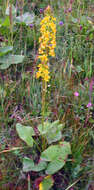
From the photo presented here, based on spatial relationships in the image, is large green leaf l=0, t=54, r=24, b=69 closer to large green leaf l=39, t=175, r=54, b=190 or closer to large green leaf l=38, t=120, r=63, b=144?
large green leaf l=38, t=120, r=63, b=144

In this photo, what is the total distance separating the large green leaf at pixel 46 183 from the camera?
5.12ft

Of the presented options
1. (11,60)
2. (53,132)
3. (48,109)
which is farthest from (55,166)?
(11,60)

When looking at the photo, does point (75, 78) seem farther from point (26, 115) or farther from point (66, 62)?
point (26, 115)

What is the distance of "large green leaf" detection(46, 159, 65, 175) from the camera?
1599 millimetres

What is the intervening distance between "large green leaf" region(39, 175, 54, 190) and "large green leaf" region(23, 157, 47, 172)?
81 millimetres

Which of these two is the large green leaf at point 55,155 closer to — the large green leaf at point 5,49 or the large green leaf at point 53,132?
the large green leaf at point 53,132

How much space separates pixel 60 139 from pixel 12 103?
1.95 feet

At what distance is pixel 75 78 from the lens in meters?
2.52

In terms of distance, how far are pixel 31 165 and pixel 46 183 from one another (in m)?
0.15

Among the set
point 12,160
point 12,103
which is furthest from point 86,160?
point 12,103

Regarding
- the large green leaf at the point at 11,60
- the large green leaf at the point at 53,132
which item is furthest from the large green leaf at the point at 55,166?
the large green leaf at the point at 11,60

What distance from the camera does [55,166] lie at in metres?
1.62

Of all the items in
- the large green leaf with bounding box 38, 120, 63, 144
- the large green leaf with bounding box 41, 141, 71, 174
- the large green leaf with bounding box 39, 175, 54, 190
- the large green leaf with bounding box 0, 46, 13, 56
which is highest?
the large green leaf with bounding box 0, 46, 13, 56

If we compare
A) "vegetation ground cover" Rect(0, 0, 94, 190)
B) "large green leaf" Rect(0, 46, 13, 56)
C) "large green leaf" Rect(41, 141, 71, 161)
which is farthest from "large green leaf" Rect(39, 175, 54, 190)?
"large green leaf" Rect(0, 46, 13, 56)
